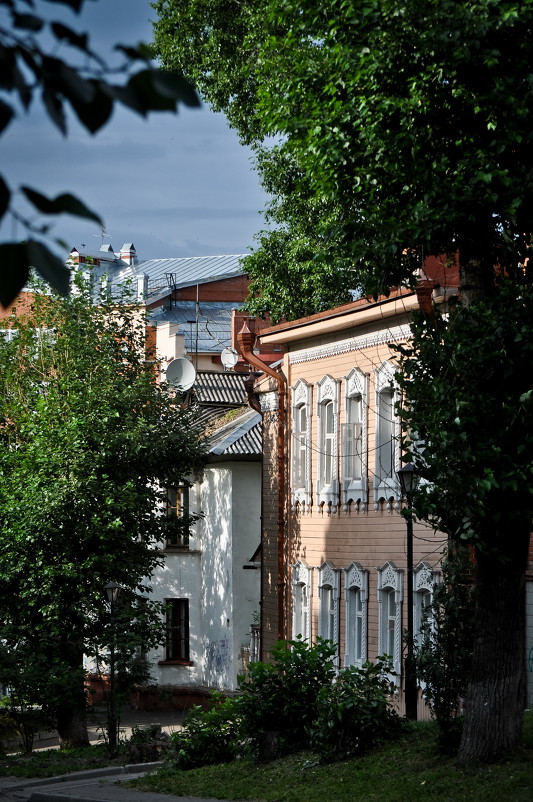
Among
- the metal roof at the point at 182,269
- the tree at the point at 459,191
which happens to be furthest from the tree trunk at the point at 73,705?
the metal roof at the point at 182,269

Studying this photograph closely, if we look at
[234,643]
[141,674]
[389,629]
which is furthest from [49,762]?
[234,643]

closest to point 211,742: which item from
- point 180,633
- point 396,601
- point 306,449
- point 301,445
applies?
point 396,601

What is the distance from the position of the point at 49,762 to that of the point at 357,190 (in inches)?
504

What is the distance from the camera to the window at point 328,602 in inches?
966

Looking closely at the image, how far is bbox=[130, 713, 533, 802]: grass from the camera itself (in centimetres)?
1174

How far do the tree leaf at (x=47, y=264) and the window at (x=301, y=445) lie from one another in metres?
22.4

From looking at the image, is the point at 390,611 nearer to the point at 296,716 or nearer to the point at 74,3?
the point at 296,716

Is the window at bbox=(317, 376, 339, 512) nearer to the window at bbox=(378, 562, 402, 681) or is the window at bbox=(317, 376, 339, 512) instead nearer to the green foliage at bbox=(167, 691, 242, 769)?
the window at bbox=(378, 562, 402, 681)

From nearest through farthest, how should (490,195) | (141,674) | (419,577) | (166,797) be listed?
(490,195)
(166,797)
(419,577)
(141,674)

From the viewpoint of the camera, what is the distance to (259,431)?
31812 mm

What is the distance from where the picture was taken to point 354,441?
24156 millimetres

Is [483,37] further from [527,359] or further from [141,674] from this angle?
[141,674]

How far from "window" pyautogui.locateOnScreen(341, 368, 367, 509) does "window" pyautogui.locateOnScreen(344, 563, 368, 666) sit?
1.41 m

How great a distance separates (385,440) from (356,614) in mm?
3499
